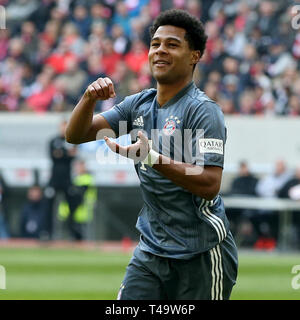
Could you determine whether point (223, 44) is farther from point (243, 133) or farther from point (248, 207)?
point (248, 207)

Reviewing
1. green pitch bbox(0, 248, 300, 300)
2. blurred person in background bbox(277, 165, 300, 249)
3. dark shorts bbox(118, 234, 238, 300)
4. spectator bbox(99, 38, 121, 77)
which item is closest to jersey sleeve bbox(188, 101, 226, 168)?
dark shorts bbox(118, 234, 238, 300)

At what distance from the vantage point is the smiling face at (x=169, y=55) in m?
5.12

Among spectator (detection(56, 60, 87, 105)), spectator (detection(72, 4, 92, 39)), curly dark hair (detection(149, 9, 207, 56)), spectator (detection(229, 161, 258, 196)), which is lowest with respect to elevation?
spectator (detection(229, 161, 258, 196))

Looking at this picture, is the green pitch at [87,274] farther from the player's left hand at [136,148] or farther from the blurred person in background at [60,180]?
the player's left hand at [136,148]

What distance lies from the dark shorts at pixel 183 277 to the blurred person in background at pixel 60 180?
10.7 metres

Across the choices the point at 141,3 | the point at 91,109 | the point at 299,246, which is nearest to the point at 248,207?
the point at 299,246

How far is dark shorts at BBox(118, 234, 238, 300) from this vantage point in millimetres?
5070

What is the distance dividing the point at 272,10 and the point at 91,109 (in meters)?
14.0

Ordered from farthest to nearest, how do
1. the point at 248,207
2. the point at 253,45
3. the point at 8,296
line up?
the point at 253,45, the point at 248,207, the point at 8,296

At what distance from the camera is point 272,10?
18547mm

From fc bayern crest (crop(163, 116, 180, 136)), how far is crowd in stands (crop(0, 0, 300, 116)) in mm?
11316

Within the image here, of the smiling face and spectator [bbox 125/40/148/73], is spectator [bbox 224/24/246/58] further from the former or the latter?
the smiling face

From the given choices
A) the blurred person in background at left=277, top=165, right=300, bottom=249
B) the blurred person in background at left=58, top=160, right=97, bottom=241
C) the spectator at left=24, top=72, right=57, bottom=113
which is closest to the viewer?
the blurred person in background at left=277, top=165, right=300, bottom=249

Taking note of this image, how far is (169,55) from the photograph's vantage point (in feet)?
Answer: 16.8
